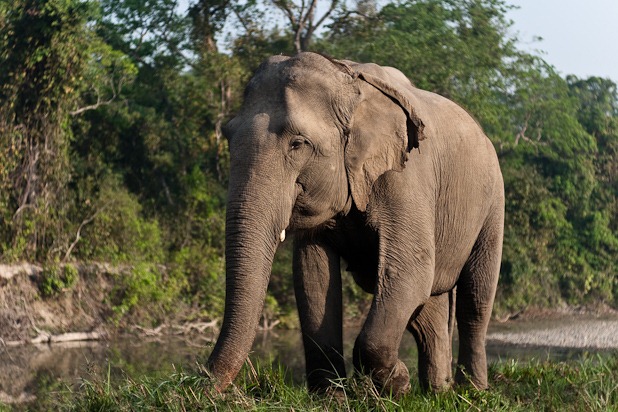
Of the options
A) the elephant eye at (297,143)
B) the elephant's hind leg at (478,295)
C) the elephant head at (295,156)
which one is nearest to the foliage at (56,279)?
the elephant's hind leg at (478,295)

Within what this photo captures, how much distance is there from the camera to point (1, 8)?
773 inches

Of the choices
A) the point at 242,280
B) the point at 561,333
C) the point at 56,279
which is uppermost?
the point at 242,280

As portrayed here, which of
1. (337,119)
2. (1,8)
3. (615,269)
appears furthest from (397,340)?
(615,269)

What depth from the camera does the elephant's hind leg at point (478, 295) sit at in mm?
7746

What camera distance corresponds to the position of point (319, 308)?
6.42m

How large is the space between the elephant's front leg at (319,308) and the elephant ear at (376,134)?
1.68 ft

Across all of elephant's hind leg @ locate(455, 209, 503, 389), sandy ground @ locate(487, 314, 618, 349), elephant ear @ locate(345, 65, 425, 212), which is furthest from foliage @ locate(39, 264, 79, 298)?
elephant ear @ locate(345, 65, 425, 212)

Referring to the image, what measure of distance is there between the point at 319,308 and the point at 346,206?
686 millimetres

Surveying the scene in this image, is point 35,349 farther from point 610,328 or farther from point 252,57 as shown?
point 610,328

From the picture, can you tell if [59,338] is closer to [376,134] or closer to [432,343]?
[432,343]

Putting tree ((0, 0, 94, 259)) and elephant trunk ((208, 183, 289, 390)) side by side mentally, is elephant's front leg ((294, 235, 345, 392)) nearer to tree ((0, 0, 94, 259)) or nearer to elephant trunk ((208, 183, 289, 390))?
elephant trunk ((208, 183, 289, 390))

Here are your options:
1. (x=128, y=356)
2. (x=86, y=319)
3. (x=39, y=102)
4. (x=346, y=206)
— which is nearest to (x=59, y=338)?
(x=86, y=319)

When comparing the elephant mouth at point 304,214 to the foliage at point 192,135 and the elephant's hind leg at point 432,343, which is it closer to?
the elephant's hind leg at point 432,343

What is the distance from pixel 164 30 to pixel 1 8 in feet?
19.2
